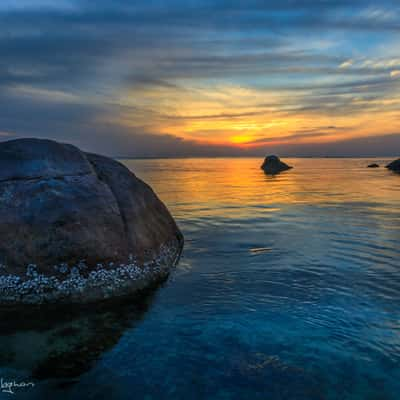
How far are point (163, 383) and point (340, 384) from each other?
1714mm

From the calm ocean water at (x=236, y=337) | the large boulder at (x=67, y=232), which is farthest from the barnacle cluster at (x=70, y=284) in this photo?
the calm ocean water at (x=236, y=337)

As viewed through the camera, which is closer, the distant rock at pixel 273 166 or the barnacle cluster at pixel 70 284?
the barnacle cluster at pixel 70 284

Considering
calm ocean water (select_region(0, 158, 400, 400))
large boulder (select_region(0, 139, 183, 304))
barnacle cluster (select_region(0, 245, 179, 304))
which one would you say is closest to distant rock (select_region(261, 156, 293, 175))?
calm ocean water (select_region(0, 158, 400, 400))

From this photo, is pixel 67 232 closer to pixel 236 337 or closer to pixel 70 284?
pixel 70 284

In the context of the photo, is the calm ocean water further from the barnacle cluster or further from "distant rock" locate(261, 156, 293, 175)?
"distant rock" locate(261, 156, 293, 175)

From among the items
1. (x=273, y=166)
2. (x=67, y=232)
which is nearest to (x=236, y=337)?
(x=67, y=232)

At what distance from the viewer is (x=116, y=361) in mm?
3637

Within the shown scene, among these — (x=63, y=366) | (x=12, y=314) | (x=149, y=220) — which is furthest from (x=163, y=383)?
(x=149, y=220)

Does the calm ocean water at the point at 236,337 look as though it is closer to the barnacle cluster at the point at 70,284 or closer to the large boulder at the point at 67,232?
the barnacle cluster at the point at 70,284

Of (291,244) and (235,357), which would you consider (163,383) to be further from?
(291,244)

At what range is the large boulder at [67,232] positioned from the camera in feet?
16.0

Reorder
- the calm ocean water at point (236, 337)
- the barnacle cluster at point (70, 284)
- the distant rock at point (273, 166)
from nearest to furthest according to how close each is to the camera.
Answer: the calm ocean water at point (236, 337) → the barnacle cluster at point (70, 284) → the distant rock at point (273, 166)

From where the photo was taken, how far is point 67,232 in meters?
5.12

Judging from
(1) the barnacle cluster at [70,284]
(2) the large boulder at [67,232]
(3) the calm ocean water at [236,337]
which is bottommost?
(3) the calm ocean water at [236,337]
